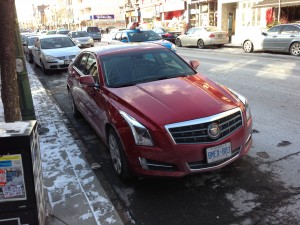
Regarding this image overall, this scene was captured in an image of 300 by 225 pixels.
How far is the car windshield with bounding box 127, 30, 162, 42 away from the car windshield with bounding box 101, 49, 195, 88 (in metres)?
9.84

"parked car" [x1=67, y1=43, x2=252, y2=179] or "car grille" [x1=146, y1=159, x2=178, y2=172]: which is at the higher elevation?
"parked car" [x1=67, y1=43, x2=252, y2=179]

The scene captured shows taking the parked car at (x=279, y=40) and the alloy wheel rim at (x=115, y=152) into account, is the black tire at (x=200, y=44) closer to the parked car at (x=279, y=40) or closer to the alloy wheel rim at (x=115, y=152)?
the parked car at (x=279, y=40)

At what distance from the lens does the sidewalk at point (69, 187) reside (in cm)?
327

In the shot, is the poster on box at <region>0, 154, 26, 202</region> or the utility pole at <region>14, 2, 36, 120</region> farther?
the utility pole at <region>14, 2, 36, 120</region>

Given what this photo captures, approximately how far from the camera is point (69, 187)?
12.6 ft

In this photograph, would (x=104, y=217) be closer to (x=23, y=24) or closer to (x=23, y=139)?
(x=23, y=139)

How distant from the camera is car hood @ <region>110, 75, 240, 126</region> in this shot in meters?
3.60

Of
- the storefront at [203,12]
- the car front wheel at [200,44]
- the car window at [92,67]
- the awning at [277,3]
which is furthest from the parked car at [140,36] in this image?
the storefront at [203,12]

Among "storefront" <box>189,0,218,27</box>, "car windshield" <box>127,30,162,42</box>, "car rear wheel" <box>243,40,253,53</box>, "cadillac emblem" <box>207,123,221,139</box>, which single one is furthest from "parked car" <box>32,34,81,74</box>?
"storefront" <box>189,0,218,27</box>

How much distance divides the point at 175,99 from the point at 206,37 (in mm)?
19029

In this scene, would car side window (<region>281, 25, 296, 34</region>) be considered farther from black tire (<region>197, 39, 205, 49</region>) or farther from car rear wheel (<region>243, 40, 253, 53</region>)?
black tire (<region>197, 39, 205, 49</region>)

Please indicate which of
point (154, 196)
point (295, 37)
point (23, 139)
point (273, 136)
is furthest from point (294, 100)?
point (295, 37)

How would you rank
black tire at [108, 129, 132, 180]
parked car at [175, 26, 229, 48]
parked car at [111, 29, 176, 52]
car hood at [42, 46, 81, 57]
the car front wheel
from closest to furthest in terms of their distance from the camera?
black tire at [108, 129, 132, 180] < car hood at [42, 46, 81, 57] < parked car at [111, 29, 176, 52] < parked car at [175, 26, 229, 48] < the car front wheel

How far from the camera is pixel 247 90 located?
8.58m
